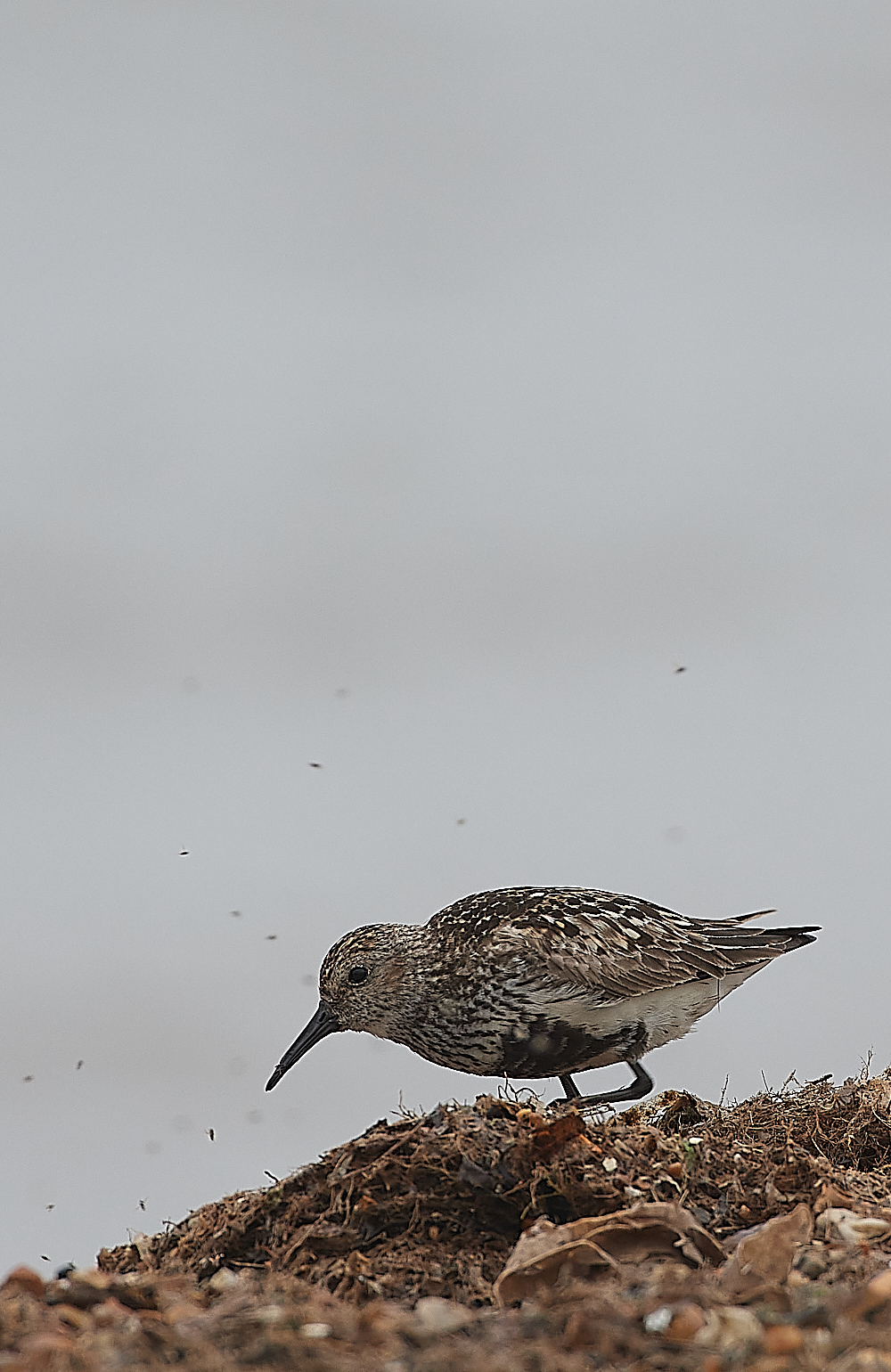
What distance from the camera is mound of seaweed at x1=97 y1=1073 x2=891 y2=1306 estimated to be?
3150mm

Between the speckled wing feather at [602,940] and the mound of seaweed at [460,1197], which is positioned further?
the speckled wing feather at [602,940]

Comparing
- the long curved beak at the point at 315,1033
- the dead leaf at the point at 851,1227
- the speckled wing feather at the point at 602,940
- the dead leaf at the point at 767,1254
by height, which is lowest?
the long curved beak at the point at 315,1033

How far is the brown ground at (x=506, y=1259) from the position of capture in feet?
6.97

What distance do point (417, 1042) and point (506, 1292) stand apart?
2774mm

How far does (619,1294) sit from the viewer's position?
2.43 m

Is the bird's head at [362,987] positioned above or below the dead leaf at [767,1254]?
below

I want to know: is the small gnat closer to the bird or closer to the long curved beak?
the bird

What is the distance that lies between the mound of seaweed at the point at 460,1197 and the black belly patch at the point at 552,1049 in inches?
47.2

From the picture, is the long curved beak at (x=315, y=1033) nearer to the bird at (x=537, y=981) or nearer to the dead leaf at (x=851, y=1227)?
the bird at (x=537, y=981)

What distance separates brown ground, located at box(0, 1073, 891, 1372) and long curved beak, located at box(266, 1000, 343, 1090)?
5.59ft

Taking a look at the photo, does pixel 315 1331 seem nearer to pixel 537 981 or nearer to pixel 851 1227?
pixel 851 1227

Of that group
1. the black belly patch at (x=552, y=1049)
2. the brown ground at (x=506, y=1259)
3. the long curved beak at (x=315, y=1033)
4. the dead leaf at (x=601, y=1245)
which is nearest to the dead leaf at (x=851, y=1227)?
the brown ground at (x=506, y=1259)

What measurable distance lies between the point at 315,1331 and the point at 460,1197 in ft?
3.93

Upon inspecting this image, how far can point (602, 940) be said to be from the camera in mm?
5422
